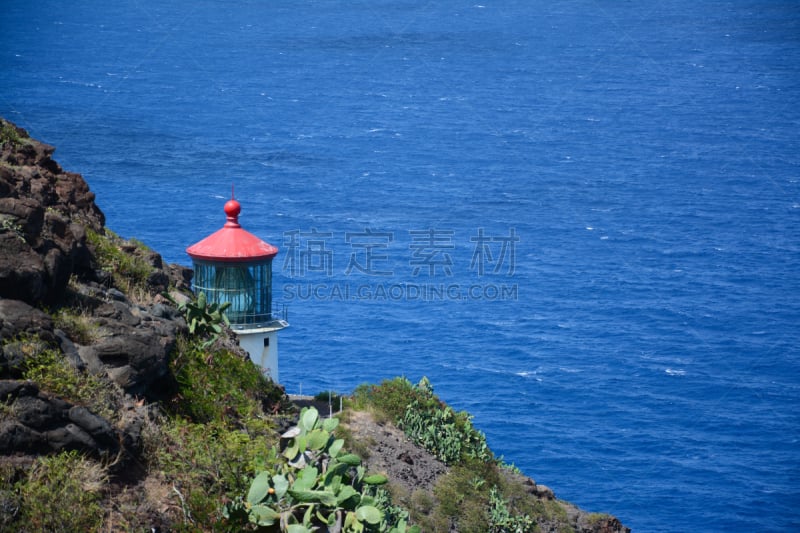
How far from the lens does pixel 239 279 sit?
2214 centimetres

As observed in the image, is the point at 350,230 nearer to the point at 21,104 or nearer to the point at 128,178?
the point at 128,178

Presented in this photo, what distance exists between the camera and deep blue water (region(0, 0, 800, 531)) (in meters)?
50.3

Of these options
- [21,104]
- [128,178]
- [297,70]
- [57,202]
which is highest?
[297,70]

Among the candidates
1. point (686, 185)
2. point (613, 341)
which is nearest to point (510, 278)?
point (613, 341)

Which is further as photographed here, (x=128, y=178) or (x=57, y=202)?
(x=128, y=178)

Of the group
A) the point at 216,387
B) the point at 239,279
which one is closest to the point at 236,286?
the point at 239,279

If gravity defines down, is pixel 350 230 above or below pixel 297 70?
below

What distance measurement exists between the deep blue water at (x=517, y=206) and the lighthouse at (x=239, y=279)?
24.3 meters

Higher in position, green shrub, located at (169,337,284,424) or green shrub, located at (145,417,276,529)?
green shrub, located at (169,337,284,424)

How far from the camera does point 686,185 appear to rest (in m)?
96.5

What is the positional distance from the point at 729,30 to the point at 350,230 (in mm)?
122485

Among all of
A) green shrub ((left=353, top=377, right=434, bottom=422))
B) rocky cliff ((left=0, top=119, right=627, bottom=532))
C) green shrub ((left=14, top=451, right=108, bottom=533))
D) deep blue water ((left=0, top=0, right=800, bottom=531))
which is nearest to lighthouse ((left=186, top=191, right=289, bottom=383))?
green shrub ((left=353, top=377, right=434, bottom=422))

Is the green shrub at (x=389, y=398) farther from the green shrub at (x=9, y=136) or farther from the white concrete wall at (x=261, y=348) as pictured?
the green shrub at (x=9, y=136)

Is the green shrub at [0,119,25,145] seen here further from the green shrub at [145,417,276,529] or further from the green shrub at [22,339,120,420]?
the green shrub at [145,417,276,529]
